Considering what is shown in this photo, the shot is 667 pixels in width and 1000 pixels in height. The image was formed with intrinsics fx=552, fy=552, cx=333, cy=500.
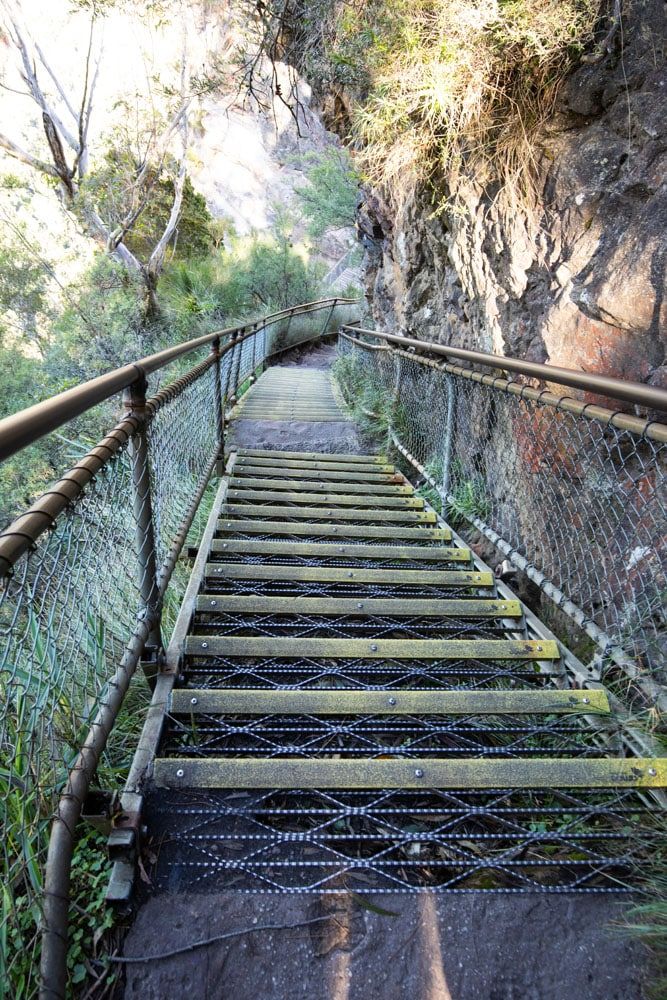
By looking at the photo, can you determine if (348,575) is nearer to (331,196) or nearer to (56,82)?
(331,196)

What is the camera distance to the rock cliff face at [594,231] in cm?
246

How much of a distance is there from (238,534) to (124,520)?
149 cm

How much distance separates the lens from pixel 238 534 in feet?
10.6

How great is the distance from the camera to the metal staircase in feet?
4.45

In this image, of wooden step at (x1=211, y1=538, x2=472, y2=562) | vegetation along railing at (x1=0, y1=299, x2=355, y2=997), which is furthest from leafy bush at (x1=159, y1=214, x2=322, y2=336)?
vegetation along railing at (x1=0, y1=299, x2=355, y2=997)

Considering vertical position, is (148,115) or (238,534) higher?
(148,115)

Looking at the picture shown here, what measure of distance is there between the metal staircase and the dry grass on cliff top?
8.31ft

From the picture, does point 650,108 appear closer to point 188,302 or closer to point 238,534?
point 238,534

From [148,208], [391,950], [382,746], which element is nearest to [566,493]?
[382,746]

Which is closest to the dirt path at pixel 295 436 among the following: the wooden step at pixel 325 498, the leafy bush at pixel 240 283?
the wooden step at pixel 325 498

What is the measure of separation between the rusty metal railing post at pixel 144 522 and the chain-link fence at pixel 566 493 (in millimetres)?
1507

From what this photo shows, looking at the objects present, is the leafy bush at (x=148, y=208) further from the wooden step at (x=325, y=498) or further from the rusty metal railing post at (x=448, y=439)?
the rusty metal railing post at (x=448, y=439)

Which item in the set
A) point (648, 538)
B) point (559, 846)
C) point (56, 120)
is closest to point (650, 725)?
point (559, 846)

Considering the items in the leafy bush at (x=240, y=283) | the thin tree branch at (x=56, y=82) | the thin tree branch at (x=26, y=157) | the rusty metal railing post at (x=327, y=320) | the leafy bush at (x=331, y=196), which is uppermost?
the thin tree branch at (x=56, y=82)
